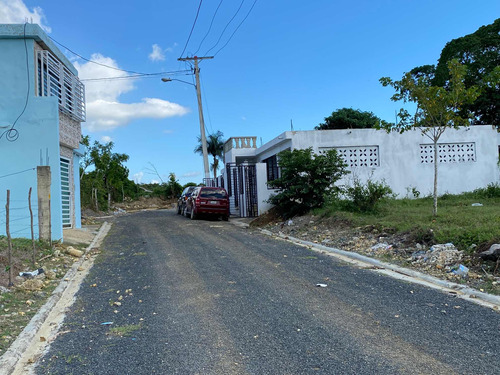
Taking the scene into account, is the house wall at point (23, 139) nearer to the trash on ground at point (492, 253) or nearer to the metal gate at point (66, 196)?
the metal gate at point (66, 196)

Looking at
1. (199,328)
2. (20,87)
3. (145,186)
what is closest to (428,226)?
(199,328)

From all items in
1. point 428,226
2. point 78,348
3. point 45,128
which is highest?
point 45,128

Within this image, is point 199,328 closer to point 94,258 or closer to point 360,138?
point 94,258

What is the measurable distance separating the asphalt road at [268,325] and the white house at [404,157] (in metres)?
11.5

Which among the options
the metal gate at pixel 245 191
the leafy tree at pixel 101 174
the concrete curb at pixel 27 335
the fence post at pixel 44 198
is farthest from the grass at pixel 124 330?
the leafy tree at pixel 101 174

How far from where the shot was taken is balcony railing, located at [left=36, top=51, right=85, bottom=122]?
13.0 meters

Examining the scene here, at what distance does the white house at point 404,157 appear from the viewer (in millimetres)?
19500

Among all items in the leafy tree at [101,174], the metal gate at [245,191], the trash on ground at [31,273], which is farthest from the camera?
the leafy tree at [101,174]

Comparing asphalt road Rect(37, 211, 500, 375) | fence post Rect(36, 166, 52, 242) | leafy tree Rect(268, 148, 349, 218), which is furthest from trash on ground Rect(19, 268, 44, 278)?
leafy tree Rect(268, 148, 349, 218)

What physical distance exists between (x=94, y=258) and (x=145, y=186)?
42.8 metres

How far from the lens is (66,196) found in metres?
16.0

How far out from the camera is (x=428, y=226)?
10.0 metres

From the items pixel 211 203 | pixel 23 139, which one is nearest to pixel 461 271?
pixel 23 139

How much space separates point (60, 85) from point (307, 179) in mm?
9621
